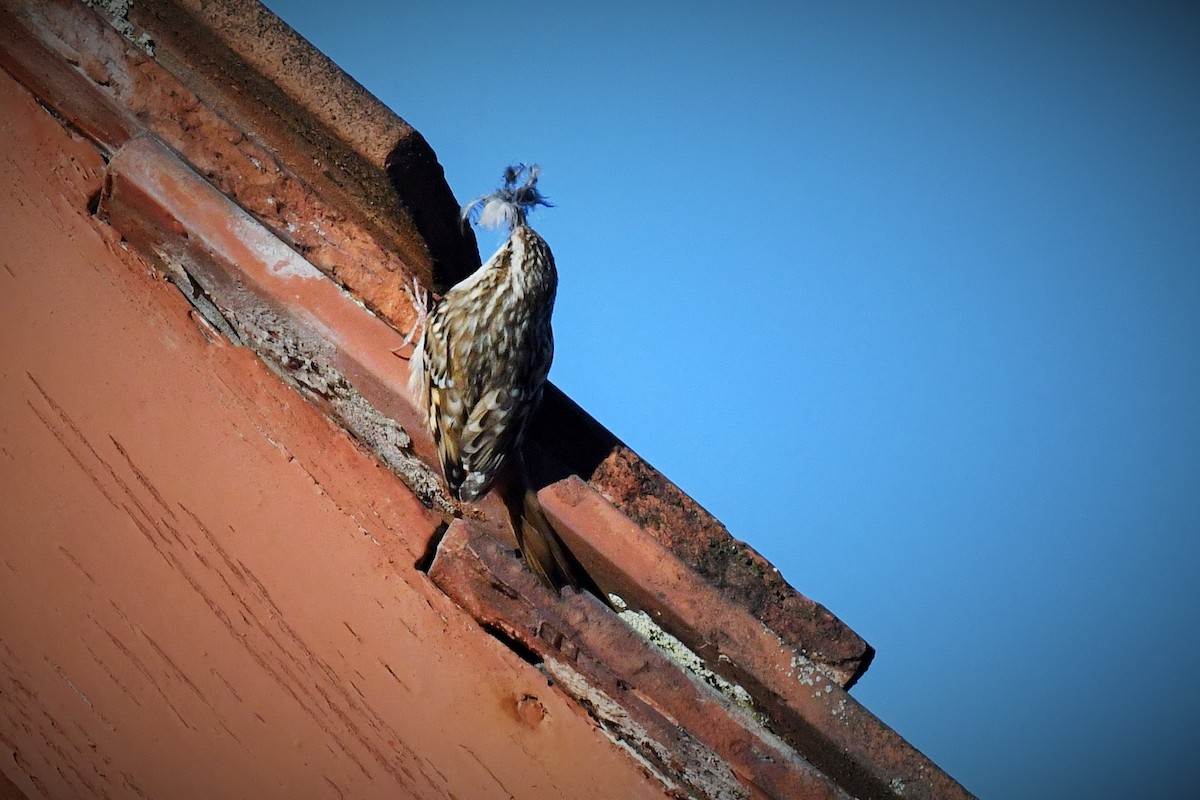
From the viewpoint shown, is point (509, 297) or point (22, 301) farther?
point (509, 297)

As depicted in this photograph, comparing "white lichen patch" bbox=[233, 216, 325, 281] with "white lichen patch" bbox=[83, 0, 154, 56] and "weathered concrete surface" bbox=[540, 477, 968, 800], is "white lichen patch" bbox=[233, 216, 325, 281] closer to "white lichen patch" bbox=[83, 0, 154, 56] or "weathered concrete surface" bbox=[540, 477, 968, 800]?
"white lichen patch" bbox=[83, 0, 154, 56]

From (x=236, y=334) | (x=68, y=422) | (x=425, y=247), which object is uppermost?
(x=425, y=247)

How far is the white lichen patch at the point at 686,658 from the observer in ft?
6.48

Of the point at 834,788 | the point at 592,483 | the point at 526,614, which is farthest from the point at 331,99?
the point at 834,788

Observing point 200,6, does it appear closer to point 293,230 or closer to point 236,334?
point 293,230

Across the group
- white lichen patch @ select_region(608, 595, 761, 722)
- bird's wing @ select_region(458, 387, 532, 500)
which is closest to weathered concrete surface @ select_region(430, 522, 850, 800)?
white lichen patch @ select_region(608, 595, 761, 722)

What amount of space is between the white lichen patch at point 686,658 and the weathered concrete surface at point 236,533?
279 mm

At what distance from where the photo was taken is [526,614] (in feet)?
6.43

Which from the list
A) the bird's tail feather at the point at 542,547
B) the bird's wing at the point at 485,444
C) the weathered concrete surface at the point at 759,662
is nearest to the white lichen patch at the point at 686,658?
the weathered concrete surface at the point at 759,662

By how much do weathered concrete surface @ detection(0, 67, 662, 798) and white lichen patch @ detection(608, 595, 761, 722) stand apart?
28cm

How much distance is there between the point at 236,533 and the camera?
80.9 inches

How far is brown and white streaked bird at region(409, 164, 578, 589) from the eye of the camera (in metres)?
1.99

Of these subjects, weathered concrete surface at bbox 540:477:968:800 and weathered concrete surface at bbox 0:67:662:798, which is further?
weathered concrete surface at bbox 0:67:662:798

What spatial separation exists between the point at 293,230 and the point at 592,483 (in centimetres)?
101
